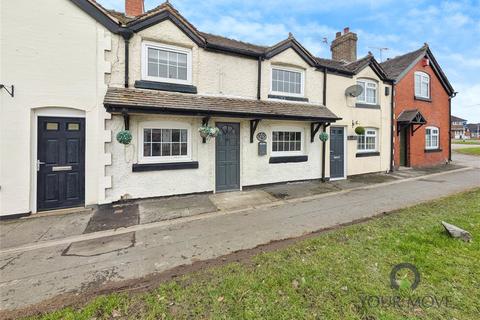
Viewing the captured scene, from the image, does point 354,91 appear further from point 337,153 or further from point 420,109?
point 420,109

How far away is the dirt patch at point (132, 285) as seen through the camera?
2.69 m

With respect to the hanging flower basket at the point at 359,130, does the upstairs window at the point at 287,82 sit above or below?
above

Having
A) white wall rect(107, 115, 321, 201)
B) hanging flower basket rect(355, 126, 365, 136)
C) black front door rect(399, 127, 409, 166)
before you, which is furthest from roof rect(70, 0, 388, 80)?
black front door rect(399, 127, 409, 166)

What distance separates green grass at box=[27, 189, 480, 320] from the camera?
2555 millimetres

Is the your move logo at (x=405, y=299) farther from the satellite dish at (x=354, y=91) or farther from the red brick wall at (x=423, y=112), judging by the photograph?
the red brick wall at (x=423, y=112)

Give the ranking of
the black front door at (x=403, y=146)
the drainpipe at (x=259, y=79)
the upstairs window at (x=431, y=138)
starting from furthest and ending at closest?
the upstairs window at (x=431, y=138)
the black front door at (x=403, y=146)
the drainpipe at (x=259, y=79)

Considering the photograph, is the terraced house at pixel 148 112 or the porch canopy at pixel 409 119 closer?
the terraced house at pixel 148 112

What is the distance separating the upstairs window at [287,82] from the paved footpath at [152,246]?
181 inches

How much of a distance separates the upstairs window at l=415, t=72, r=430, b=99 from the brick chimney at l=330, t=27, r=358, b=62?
15.0 ft

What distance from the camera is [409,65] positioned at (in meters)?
13.0

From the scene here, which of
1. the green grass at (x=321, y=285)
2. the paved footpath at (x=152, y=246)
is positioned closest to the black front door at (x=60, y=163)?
the paved footpath at (x=152, y=246)

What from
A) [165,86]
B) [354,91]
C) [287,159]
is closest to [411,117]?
[354,91]

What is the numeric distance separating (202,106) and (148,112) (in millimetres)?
1597

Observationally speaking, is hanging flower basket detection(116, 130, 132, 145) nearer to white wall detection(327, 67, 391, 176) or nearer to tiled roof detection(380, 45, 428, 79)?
white wall detection(327, 67, 391, 176)
